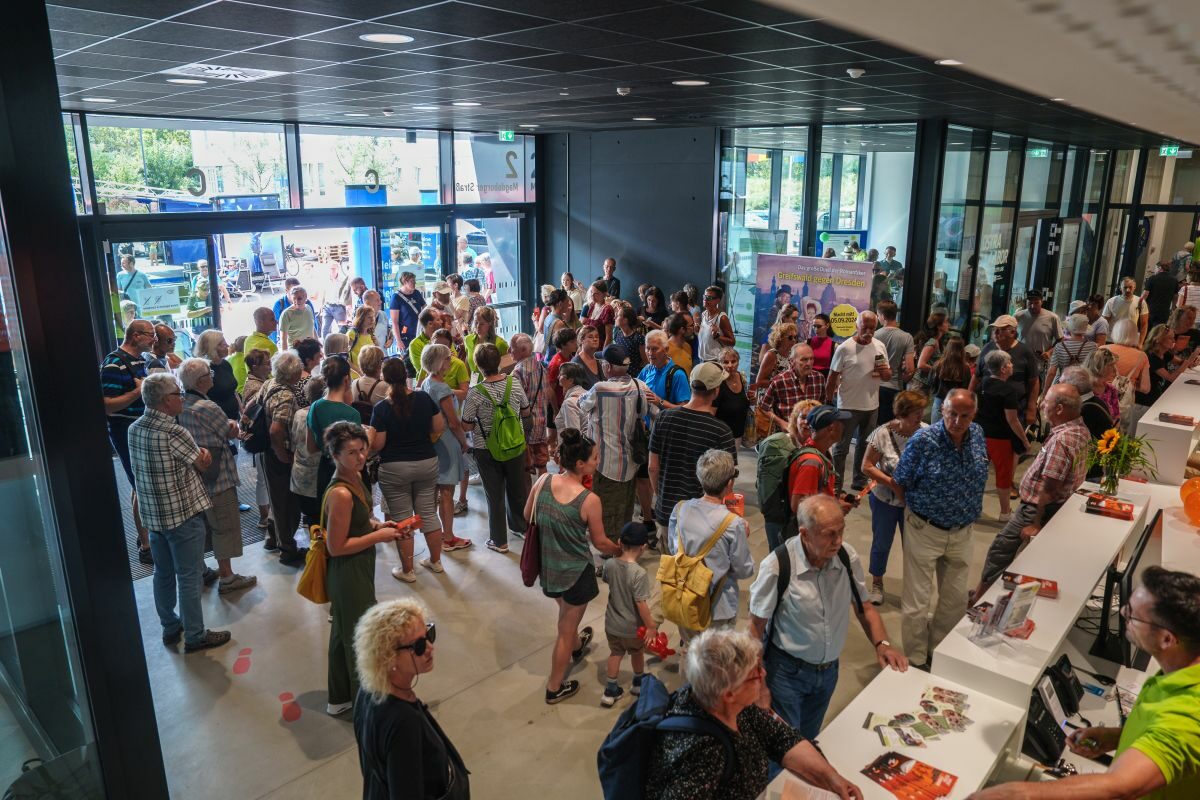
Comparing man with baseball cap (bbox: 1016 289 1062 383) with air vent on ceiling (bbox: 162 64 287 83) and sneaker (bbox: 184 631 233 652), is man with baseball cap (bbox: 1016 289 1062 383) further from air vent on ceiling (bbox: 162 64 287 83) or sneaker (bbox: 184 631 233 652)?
sneaker (bbox: 184 631 233 652)

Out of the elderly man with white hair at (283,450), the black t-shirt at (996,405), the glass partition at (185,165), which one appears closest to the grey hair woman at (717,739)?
the elderly man with white hair at (283,450)

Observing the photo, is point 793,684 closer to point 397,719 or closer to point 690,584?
point 690,584

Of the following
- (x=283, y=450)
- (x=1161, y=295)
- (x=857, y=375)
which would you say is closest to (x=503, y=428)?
(x=283, y=450)

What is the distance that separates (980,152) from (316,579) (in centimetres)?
936

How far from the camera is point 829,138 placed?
34.8 feet

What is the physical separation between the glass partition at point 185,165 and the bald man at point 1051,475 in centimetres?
881

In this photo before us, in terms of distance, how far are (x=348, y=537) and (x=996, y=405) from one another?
16.1 ft

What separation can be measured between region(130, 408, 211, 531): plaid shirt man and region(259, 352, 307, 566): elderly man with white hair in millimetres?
859

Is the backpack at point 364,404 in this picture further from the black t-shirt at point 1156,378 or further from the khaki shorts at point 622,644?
the black t-shirt at point 1156,378

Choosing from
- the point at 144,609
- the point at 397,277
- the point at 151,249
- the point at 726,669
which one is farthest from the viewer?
the point at 397,277

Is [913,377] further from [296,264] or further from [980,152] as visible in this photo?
[296,264]

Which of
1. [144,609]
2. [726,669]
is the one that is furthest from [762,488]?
[144,609]

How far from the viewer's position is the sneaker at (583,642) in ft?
15.8

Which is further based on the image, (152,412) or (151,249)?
(151,249)
